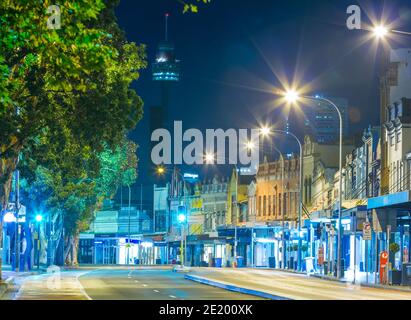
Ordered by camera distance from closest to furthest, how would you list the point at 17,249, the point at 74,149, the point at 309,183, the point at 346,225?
the point at 74,149
the point at 17,249
the point at 346,225
the point at 309,183

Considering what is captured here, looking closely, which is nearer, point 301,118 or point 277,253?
point 277,253

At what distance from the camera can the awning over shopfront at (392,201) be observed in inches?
2045

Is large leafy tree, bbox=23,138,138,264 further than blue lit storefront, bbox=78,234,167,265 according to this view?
No

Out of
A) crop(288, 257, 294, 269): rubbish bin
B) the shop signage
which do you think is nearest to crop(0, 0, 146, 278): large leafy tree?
the shop signage

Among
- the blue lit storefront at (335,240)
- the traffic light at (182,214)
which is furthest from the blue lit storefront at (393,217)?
the traffic light at (182,214)

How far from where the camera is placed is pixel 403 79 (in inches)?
3014

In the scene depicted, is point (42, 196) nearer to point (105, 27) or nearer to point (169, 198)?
point (105, 27)

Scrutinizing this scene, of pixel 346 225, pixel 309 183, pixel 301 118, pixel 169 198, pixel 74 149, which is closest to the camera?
pixel 74 149

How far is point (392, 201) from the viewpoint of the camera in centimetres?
5484

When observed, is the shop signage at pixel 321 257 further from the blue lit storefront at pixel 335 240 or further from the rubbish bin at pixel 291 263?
the rubbish bin at pixel 291 263

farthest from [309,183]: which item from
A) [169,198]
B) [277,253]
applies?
[169,198]

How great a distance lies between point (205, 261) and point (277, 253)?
71.1 feet

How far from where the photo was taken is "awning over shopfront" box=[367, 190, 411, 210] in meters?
51.9

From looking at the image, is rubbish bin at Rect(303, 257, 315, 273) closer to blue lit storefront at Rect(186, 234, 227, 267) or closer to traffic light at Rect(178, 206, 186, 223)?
traffic light at Rect(178, 206, 186, 223)
